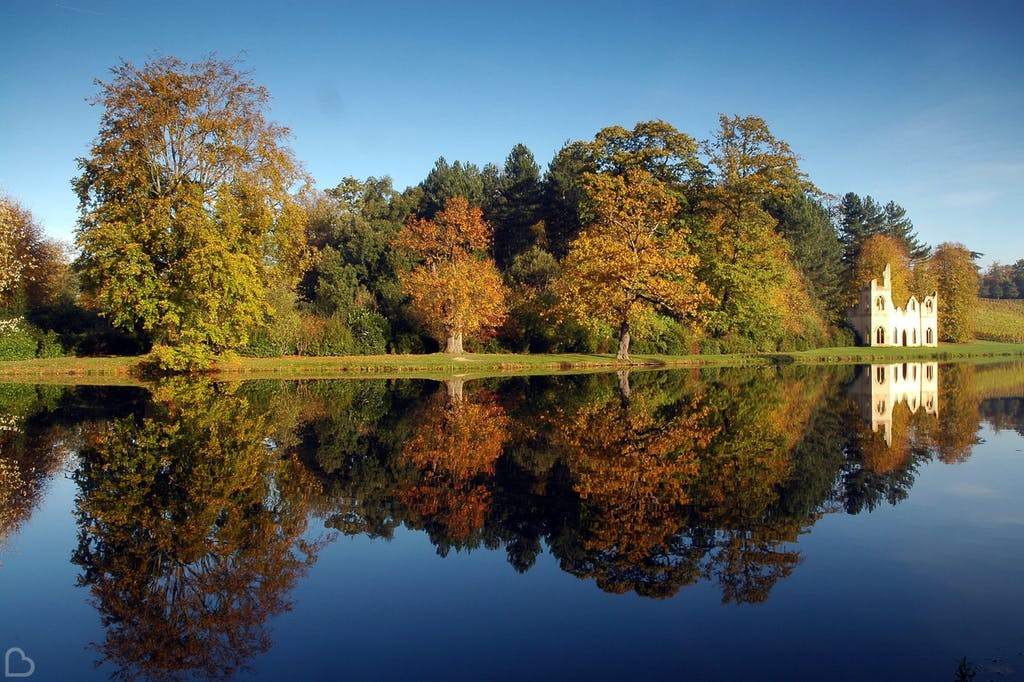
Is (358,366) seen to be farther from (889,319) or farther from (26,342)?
(889,319)

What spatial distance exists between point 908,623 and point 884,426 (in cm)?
1142

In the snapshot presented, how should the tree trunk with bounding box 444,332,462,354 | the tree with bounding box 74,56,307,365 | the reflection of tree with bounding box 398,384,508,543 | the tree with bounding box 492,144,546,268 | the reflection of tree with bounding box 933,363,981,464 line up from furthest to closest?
the tree with bounding box 492,144,546,268
the tree trunk with bounding box 444,332,462,354
the tree with bounding box 74,56,307,365
the reflection of tree with bounding box 933,363,981,464
the reflection of tree with bounding box 398,384,508,543

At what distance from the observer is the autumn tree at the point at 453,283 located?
1558 inches

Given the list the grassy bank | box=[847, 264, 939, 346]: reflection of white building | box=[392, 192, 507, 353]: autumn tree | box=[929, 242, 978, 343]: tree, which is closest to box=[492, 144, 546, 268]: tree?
box=[392, 192, 507, 353]: autumn tree

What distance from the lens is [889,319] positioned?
66188 millimetres

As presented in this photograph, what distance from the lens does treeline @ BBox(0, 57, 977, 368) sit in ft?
104

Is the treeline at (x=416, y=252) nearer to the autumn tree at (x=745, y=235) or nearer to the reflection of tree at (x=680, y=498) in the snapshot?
the autumn tree at (x=745, y=235)

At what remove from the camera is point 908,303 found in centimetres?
6744

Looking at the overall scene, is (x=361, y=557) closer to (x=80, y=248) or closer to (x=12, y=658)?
(x=12, y=658)

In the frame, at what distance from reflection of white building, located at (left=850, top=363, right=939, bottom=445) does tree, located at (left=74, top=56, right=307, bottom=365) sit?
82.1 feet

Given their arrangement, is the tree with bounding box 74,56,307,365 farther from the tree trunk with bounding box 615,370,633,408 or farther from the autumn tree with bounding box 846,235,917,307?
the autumn tree with bounding box 846,235,917,307

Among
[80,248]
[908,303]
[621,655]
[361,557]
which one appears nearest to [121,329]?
[80,248]

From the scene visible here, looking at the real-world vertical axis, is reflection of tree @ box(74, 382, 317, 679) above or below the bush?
below

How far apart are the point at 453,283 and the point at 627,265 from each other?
9.42 meters
